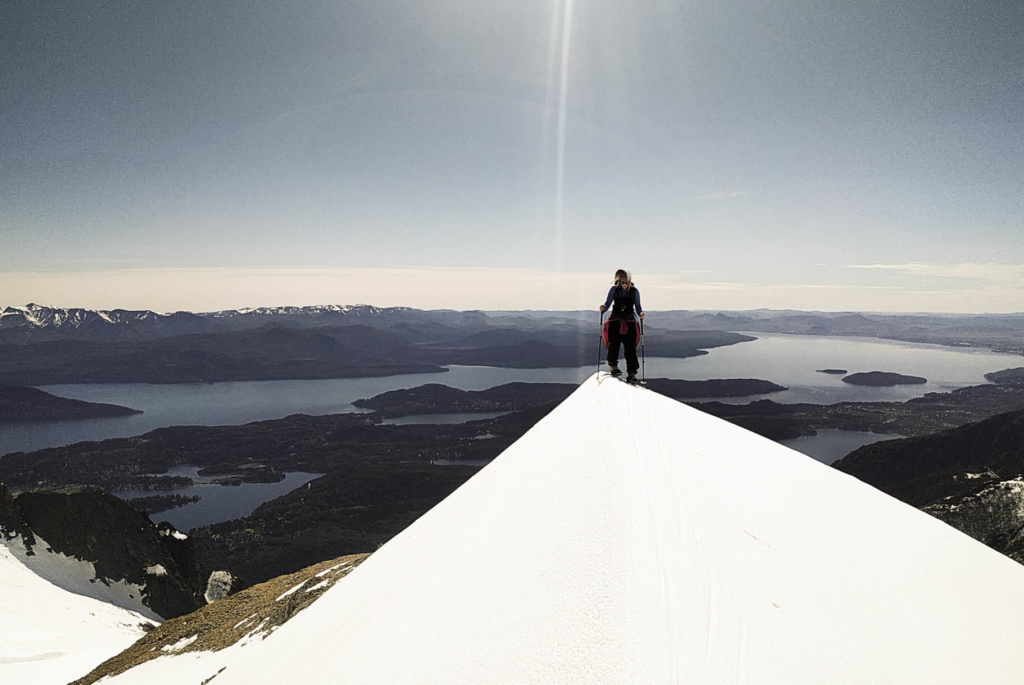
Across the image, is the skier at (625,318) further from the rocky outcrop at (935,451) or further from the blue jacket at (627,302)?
the rocky outcrop at (935,451)

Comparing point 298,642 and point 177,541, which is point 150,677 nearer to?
point 298,642

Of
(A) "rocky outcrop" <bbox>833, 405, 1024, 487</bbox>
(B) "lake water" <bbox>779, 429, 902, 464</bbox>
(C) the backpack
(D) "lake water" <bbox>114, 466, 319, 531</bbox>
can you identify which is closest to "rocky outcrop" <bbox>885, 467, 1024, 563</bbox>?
(C) the backpack

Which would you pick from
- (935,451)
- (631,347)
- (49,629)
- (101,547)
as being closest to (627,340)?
(631,347)

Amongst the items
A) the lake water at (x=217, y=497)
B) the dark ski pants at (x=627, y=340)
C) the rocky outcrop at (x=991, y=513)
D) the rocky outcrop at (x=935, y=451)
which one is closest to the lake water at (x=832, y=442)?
the rocky outcrop at (x=935, y=451)

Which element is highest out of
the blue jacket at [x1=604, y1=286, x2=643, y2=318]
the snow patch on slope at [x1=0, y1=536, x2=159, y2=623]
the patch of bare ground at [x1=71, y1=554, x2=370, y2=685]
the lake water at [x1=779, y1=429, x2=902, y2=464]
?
the blue jacket at [x1=604, y1=286, x2=643, y2=318]

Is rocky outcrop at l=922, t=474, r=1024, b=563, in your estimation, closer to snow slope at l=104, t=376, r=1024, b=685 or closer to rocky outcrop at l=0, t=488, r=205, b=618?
snow slope at l=104, t=376, r=1024, b=685

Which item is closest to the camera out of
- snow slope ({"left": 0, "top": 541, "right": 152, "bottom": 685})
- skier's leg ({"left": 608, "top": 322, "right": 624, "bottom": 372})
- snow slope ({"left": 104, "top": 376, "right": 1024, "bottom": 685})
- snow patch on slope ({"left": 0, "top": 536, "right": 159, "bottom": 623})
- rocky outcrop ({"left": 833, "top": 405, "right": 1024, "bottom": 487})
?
snow slope ({"left": 104, "top": 376, "right": 1024, "bottom": 685})
